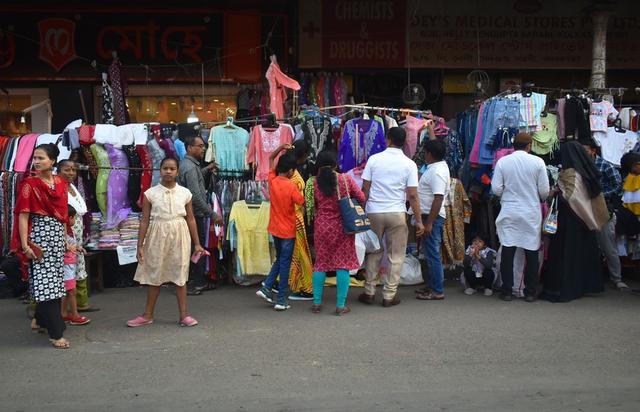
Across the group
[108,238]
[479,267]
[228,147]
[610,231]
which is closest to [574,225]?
[610,231]

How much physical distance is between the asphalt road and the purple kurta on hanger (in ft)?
4.06

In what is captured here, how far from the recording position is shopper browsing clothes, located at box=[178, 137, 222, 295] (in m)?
7.39

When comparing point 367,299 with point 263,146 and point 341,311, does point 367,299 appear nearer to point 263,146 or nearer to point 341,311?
point 341,311

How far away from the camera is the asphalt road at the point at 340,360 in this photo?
4594 mm

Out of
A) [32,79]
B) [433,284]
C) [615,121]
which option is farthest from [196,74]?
[615,121]

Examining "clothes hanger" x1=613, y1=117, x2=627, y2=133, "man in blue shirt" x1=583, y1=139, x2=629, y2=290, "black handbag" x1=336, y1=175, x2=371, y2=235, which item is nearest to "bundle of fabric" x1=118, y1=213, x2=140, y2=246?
"black handbag" x1=336, y1=175, x2=371, y2=235

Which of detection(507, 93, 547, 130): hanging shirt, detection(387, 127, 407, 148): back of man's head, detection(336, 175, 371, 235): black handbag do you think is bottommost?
detection(336, 175, 371, 235): black handbag

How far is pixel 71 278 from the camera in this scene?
246 inches

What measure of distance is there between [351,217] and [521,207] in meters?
2.02

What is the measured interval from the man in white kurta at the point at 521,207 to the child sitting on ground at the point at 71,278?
4506mm

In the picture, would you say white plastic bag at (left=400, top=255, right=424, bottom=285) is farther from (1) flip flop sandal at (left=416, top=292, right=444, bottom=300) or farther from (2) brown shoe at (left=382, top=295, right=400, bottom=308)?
(2) brown shoe at (left=382, top=295, right=400, bottom=308)

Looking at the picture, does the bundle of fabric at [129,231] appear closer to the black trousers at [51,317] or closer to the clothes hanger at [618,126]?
the black trousers at [51,317]

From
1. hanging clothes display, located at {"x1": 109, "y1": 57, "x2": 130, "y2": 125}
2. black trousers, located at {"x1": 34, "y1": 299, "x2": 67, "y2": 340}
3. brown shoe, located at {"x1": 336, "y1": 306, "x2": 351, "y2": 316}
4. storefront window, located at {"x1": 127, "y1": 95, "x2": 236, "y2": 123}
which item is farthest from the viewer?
storefront window, located at {"x1": 127, "y1": 95, "x2": 236, "y2": 123}

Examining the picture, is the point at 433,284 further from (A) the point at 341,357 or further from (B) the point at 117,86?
(B) the point at 117,86
